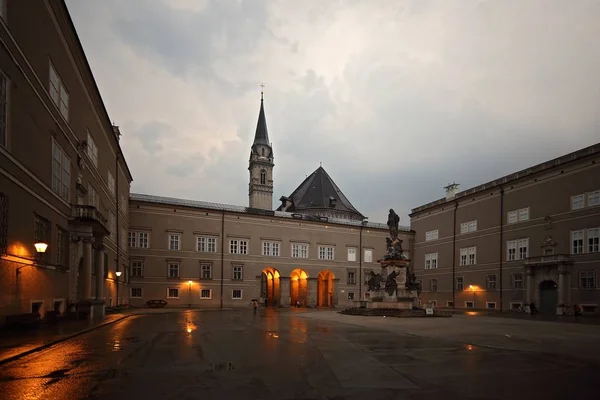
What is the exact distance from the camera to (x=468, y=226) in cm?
5966

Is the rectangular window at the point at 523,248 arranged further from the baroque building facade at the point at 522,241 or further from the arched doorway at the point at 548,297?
the arched doorway at the point at 548,297

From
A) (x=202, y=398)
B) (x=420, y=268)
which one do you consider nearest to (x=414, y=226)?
(x=420, y=268)

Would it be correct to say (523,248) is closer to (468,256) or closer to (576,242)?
(576,242)

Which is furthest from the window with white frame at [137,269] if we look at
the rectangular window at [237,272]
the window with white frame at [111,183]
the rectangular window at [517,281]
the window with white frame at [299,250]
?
the rectangular window at [517,281]

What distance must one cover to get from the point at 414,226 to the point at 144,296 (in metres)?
39.8


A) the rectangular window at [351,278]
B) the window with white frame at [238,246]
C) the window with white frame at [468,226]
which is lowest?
the rectangular window at [351,278]

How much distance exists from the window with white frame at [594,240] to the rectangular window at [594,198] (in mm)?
2295

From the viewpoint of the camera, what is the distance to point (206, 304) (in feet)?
188

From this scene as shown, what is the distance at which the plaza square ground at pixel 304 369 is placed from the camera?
888cm

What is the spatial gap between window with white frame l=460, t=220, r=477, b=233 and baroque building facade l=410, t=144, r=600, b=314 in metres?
0.12

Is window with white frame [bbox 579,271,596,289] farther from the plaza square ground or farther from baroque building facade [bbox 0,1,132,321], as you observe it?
baroque building facade [bbox 0,1,132,321]

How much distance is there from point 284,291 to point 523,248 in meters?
28.6

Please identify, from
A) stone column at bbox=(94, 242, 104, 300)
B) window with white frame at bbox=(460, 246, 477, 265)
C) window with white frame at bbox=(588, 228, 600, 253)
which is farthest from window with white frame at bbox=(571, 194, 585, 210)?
stone column at bbox=(94, 242, 104, 300)

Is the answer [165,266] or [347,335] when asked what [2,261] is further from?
[165,266]
